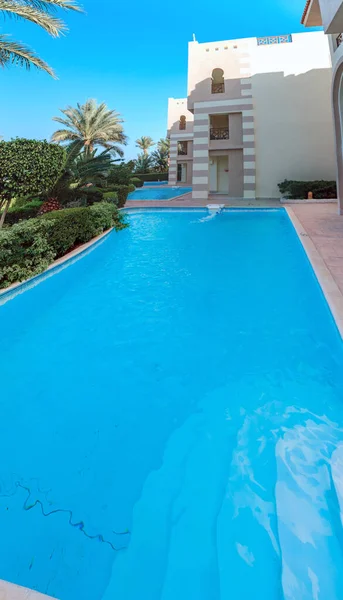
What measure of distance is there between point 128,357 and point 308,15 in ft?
43.7

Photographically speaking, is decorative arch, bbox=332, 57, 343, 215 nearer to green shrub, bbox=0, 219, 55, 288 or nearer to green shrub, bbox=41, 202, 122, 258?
green shrub, bbox=41, 202, 122, 258

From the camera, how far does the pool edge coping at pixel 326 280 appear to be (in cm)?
387

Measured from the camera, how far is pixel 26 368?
3.87 meters

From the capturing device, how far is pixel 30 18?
27.8 ft

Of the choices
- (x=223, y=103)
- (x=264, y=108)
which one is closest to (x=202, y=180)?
(x=223, y=103)

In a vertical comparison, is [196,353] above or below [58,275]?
below

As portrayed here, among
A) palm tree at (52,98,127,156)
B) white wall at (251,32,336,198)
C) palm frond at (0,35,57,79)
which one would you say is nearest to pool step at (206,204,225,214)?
white wall at (251,32,336,198)

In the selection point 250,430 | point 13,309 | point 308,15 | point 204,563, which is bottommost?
point 204,563

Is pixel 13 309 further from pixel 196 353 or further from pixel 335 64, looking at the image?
pixel 335 64

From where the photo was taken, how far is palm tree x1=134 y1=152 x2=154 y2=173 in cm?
4009

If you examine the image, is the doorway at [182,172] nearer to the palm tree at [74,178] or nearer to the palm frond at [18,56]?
the palm tree at [74,178]

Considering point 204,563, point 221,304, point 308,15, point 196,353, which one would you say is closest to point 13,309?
point 196,353

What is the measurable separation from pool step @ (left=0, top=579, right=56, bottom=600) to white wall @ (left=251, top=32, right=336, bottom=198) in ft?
62.2

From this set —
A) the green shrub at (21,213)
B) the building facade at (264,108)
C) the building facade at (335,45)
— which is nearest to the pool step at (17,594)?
the building facade at (335,45)
